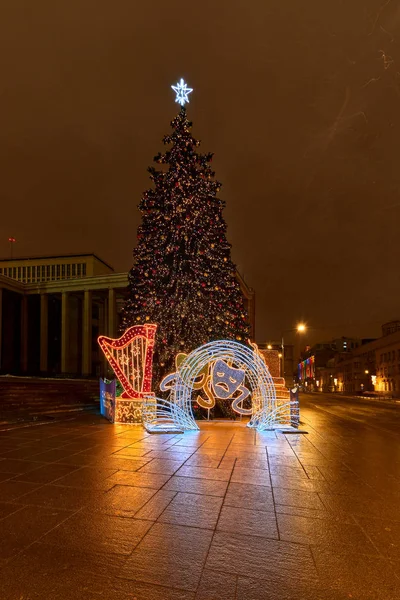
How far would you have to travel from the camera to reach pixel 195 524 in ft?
14.9

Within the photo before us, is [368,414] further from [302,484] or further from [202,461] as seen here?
[302,484]

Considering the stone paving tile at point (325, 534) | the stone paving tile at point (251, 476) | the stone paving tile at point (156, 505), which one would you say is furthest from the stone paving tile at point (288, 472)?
the stone paving tile at point (156, 505)

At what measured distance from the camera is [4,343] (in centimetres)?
4472

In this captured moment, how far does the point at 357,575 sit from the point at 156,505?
2.44 metres

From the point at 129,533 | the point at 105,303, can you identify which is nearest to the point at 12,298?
the point at 105,303

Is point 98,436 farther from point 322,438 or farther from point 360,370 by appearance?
point 360,370

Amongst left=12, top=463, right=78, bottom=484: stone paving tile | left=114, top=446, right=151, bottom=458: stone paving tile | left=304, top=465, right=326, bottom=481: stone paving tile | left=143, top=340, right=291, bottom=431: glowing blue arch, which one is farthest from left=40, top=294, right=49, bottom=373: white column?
left=304, top=465, right=326, bottom=481: stone paving tile

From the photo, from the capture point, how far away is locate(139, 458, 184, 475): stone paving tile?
682cm

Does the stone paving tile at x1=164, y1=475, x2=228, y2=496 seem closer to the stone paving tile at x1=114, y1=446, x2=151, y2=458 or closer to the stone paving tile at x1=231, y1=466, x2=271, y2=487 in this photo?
the stone paving tile at x1=231, y1=466, x2=271, y2=487

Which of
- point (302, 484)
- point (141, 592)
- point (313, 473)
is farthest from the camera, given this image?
point (313, 473)

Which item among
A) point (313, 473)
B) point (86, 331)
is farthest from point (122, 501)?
point (86, 331)

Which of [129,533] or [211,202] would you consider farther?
[211,202]

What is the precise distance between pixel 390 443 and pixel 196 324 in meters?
7.67

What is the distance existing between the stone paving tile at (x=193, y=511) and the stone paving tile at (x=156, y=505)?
0.20 feet
